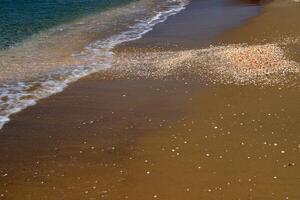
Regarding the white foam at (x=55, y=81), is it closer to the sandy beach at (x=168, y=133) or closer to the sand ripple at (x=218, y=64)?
the sandy beach at (x=168, y=133)

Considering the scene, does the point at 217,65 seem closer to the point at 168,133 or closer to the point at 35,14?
the point at 168,133

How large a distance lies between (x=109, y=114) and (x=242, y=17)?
1114cm

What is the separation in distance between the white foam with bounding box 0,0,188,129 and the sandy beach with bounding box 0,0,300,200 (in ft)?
1.24

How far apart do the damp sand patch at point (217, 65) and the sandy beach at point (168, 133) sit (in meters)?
0.03

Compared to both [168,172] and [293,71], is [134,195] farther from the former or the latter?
[293,71]

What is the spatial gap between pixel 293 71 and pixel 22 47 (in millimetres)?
9114

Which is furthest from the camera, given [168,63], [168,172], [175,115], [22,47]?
[22,47]

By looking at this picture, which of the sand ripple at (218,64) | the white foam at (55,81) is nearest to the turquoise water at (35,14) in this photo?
the white foam at (55,81)

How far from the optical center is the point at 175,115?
948 centimetres

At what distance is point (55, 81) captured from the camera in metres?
12.1

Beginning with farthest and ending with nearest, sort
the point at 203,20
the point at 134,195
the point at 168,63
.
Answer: the point at 203,20
the point at 168,63
the point at 134,195

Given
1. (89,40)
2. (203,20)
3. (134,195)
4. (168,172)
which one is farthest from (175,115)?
(203,20)

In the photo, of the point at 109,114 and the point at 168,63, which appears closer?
the point at 109,114

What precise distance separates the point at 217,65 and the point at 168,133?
170 inches
